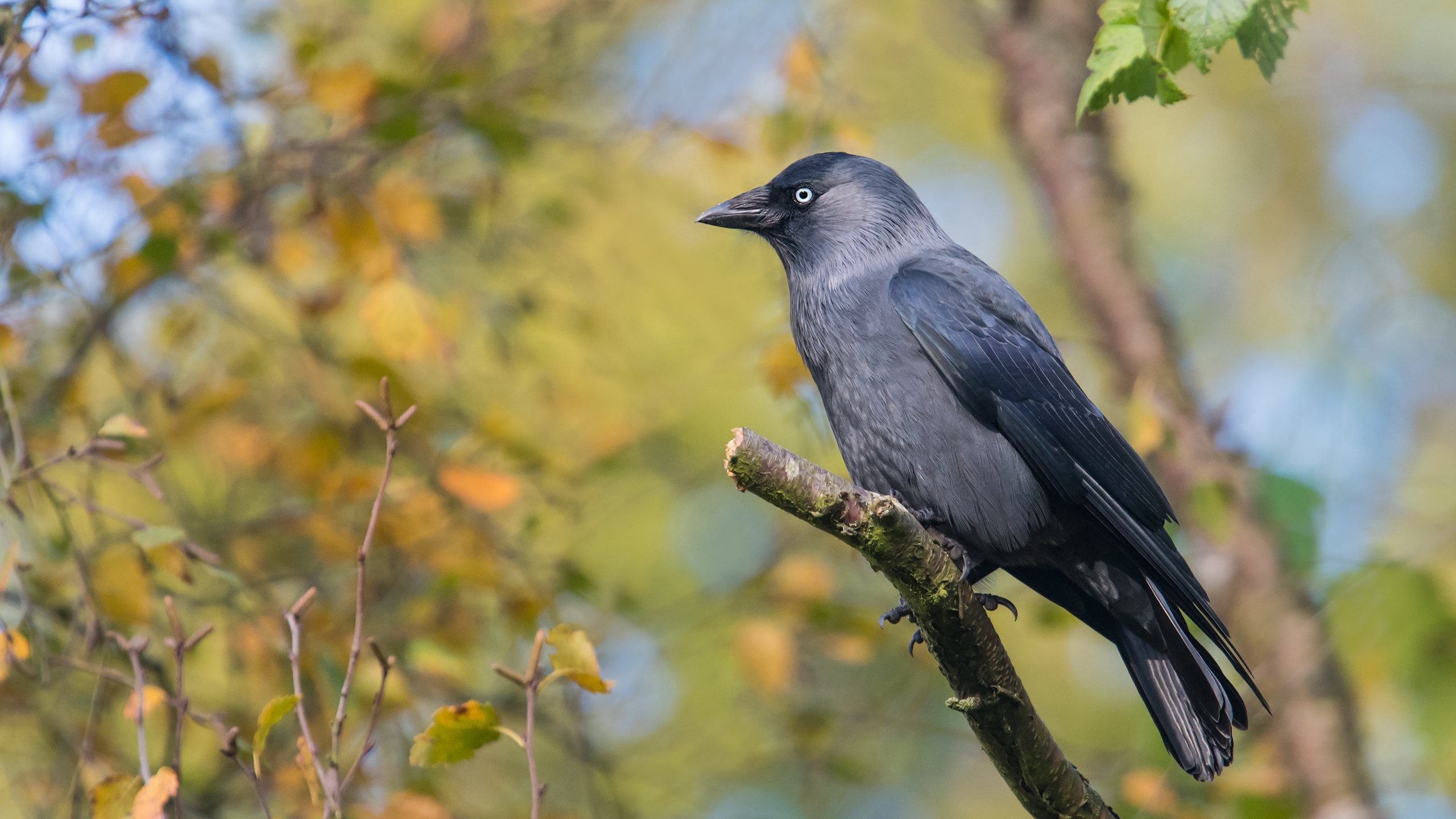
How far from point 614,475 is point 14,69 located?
9.77 feet

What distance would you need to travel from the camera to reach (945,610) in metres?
2.87

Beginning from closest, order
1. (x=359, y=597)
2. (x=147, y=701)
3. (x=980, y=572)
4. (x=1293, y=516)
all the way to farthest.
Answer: (x=359, y=597)
(x=147, y=701)
(x=980, y=572)
(x=1293, y=516)

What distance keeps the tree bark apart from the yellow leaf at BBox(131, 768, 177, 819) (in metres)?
1.40

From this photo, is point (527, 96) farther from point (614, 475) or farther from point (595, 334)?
point (614, 475)

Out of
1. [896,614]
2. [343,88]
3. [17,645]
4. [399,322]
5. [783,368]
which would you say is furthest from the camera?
[783,368]

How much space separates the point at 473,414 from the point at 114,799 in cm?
345

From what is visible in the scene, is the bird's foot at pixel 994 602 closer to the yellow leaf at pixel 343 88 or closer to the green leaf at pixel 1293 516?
the green leaf at pixel 1293 516

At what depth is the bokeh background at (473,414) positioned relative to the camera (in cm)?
429

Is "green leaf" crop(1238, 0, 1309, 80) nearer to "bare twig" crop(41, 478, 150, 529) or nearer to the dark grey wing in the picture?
the dark grey wing

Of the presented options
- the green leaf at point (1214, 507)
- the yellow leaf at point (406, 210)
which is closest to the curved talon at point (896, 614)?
the green leaf at point (1214, 507)

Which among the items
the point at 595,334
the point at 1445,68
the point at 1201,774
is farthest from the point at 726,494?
the point at 1445,68

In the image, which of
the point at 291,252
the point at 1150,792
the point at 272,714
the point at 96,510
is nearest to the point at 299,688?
the point at 272,714

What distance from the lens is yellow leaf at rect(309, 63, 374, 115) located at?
4.43 meters

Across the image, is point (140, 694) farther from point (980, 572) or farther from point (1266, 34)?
point (1266, 34)
